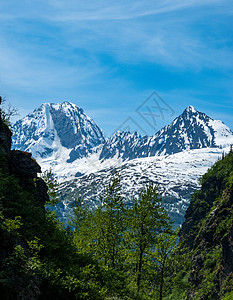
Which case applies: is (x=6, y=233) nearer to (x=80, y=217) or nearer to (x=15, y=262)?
(x=15, y=262)

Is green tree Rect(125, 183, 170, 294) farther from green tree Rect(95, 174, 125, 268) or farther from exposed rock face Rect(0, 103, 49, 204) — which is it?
exposed rock face Rect(0, 103, 49, 204)

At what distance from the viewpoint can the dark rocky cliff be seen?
193 feet

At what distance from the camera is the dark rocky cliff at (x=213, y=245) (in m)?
58.7

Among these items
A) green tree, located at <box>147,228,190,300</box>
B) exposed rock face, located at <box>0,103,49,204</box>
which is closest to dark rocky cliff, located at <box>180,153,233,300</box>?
green tree, located at <box>147,228,190,300</box>

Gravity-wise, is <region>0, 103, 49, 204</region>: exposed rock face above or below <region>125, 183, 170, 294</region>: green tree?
above

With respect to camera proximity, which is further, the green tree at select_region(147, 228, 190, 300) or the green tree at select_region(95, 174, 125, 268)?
the green tree at select_region(95, 174, 125, 268)

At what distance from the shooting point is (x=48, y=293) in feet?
50.2

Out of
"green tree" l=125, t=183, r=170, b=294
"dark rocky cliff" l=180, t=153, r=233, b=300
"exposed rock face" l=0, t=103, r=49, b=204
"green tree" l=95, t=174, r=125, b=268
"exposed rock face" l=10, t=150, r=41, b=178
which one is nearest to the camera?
"green tree" l=125, t=183, r=170, b=294

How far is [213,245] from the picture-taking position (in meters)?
81.1

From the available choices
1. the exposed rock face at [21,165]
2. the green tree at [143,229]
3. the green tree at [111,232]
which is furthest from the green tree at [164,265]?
the exposed rock face at [21,165]

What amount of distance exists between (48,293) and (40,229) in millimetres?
5507

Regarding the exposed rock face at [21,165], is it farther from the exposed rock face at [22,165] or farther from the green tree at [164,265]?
the green tree at [164,265]

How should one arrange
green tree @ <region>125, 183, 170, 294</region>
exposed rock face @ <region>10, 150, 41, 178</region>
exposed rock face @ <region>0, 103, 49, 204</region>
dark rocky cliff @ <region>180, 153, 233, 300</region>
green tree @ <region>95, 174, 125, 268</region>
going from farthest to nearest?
dark rocky cliff @ <region>180, 153, 233, 300</region>, exposed rock face @ <region>10, 150, 41, 178</region>, green tree @ <region>95, 174, 125, 268</region>, exposed rock face @ <region>0, 103, 49, 204</region>, green tree @ <region>125, 183, 170, 294</region>

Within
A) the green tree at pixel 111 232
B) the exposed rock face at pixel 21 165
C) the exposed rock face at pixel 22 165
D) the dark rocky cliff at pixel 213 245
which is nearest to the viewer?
the exposed rock face at pixel 21 165
